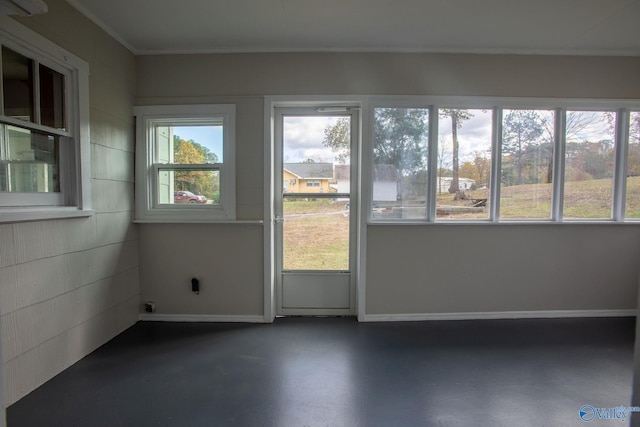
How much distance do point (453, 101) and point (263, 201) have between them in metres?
2.11

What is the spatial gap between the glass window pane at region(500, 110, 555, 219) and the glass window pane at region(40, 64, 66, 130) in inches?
153

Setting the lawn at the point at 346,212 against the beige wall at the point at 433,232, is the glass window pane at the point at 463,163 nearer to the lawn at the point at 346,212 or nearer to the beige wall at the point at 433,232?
the lawn at the point at 346,212

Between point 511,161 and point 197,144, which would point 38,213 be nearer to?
point 197,144

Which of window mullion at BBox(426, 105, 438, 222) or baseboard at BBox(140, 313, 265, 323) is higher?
window mullion at BBox(426, 105, 438, 222)

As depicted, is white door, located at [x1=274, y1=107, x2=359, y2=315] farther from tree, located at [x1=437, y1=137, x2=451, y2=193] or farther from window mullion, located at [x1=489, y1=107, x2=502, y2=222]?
window mullion, located at [x1=489, y1=107, x2=502, y2=222]

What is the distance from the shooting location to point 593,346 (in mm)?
2500

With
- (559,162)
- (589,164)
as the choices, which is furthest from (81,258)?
(589,164)

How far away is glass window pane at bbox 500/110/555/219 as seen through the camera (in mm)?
3004

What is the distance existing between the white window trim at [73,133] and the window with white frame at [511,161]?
96.6 inches

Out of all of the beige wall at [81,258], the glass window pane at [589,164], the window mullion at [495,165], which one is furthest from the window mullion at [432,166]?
the beige wall at [81,258]

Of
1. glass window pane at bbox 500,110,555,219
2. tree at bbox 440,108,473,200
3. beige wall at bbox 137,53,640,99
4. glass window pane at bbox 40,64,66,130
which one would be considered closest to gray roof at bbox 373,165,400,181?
tree at bbox 440,108,473,200

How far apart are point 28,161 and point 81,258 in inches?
30.9

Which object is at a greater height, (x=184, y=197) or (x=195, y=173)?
(x=195, y=173)

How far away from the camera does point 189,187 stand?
2980 millimetres
